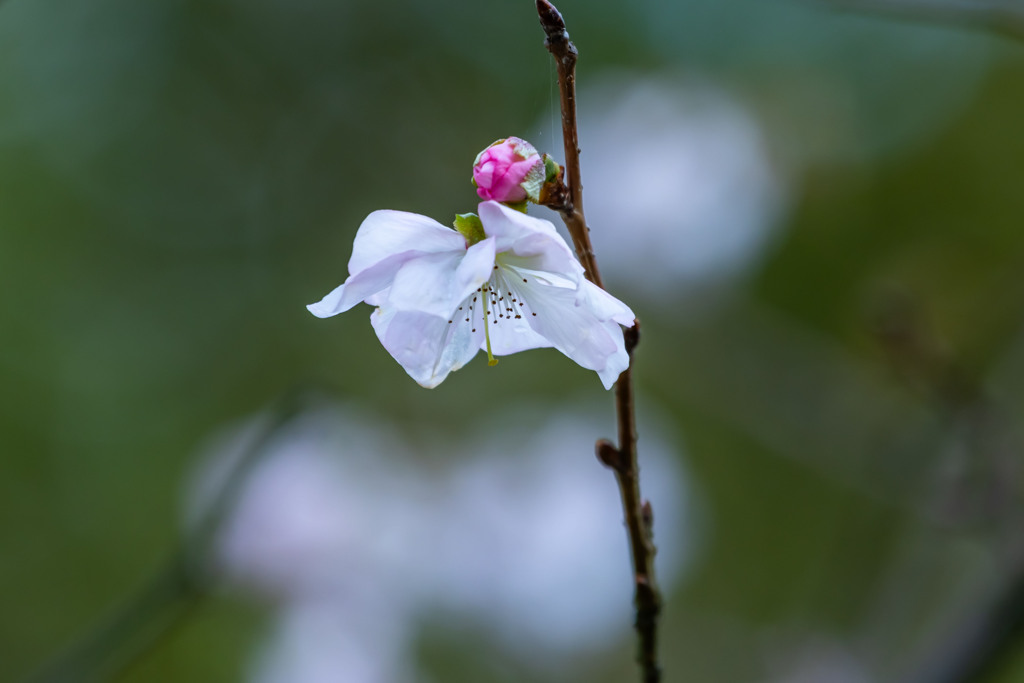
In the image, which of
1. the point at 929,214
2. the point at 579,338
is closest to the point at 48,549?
the point at 579,338

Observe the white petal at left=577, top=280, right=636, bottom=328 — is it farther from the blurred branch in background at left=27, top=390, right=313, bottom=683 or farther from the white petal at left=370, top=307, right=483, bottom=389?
the blurred branch in background at left=27, top=390, right=313, bottom=683

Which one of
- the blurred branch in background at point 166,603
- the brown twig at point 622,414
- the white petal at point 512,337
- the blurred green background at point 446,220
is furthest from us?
the blurred green background at point 446,220

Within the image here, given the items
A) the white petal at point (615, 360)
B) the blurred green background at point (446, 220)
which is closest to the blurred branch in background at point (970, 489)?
the blurred green background at point (446, 220)

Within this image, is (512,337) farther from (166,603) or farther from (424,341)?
(166,603)

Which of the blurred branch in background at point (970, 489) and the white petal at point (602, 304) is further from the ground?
the white petal at point (602, 304)

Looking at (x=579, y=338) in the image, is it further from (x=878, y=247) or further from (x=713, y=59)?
(x=713, y=59)

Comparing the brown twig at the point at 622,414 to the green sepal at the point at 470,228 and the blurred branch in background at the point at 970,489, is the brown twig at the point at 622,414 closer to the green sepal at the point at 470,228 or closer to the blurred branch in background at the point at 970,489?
the green sepal at the point at 470,228

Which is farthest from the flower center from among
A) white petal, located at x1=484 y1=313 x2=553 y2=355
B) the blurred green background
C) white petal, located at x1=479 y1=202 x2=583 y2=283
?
the blurred green background
